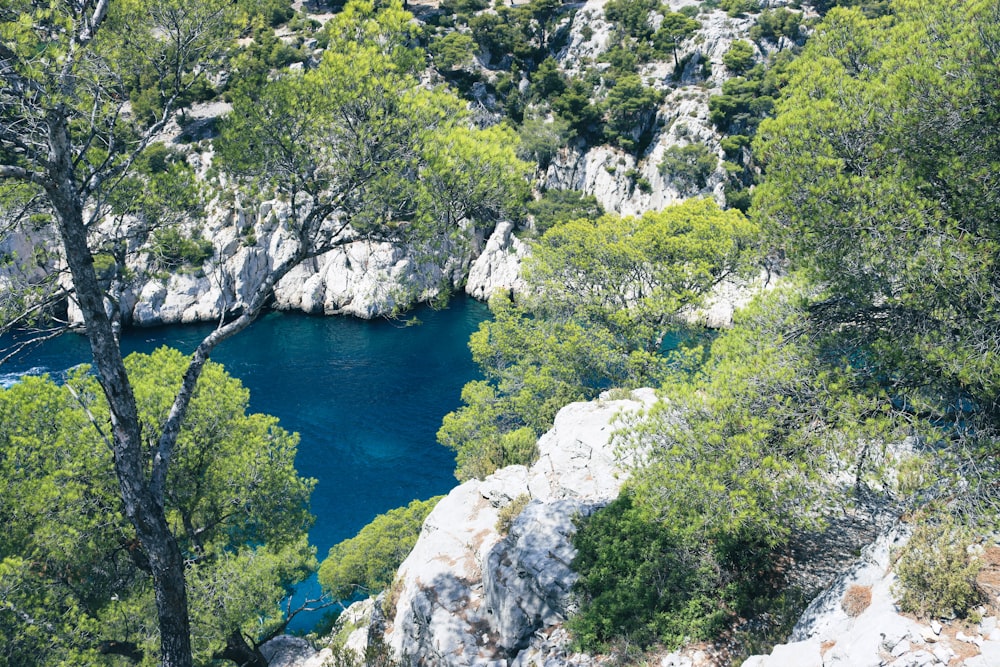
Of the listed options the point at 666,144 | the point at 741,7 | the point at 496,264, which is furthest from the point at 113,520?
the point at 741,7

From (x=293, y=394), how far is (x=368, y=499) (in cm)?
1640

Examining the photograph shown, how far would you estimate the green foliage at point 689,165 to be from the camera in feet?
234

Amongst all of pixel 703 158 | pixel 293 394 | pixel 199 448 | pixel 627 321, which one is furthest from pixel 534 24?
pixel 199 448

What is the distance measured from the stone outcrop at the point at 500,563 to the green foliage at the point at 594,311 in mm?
10728

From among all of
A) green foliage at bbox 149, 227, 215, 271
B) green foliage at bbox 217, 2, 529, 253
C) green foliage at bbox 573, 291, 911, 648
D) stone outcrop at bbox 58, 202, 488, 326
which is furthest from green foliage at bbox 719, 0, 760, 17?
green foliage at bbox 149, 227, 215, 271

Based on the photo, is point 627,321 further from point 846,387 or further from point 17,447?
point 17,447

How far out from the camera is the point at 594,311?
100 ft

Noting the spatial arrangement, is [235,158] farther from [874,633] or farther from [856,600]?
[856,600]

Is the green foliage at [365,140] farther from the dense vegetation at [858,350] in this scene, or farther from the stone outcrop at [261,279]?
the stone outcrop at [261,279]

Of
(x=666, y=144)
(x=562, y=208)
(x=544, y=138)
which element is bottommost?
(x=562, y=208)

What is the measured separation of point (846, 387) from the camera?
9.52 meters

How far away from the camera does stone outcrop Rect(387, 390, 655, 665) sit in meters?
12.4

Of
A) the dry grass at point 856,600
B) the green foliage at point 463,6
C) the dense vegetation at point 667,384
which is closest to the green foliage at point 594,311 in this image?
the dense vegetation at point 667,384

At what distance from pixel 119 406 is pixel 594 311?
80.1 feet
